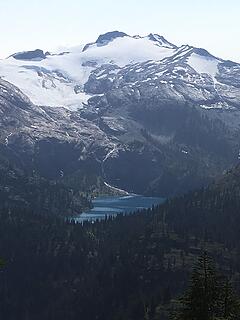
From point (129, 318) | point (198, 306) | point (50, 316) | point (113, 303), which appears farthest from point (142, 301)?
point (198, 306)

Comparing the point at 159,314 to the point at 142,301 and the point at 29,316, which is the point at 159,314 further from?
the point at 29,316

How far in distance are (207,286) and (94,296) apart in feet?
533

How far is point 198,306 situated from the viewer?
1501 inches

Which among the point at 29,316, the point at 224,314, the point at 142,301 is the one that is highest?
the point at 224,314

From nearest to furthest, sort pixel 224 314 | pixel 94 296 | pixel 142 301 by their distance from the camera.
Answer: pixel 224 314, pixel 142 301, pixel 94 296

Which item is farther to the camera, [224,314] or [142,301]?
[142,301]

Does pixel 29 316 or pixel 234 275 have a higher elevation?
pixel 234 275

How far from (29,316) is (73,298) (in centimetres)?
1626

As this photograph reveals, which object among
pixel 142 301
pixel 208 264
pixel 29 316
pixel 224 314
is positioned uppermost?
pixel 208 264

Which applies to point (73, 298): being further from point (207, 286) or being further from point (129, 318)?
point (207, 286)

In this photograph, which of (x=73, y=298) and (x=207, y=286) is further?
(x=73, y=298)

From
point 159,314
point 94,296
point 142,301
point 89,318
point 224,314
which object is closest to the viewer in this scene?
point 224,314

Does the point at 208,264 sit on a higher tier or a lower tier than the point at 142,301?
higher

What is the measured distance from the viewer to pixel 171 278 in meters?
198
